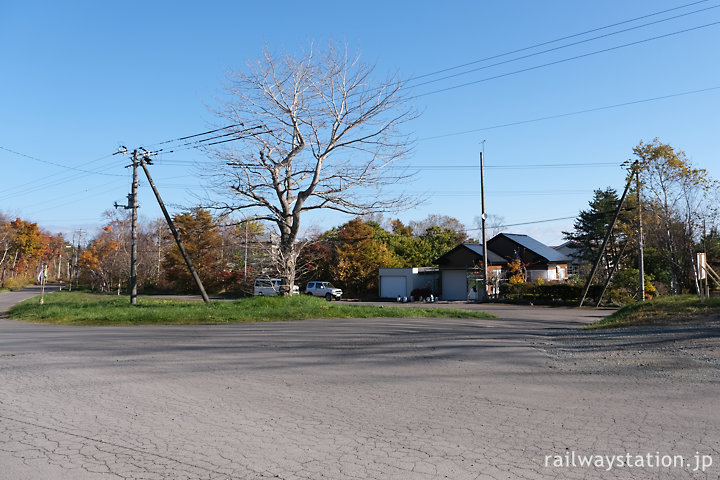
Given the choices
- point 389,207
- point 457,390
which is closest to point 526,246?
point 389,207

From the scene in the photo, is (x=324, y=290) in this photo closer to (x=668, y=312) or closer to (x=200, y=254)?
(x=200, y=254)

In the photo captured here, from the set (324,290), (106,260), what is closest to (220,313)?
(324,290)

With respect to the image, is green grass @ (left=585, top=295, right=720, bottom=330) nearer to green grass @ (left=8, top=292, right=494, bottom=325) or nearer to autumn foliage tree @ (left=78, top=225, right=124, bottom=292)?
green grass @ (left=8, top=292, right=494, bottom=325)

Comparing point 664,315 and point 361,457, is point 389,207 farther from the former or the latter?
point 361,457

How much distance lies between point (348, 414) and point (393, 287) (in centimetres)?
3895

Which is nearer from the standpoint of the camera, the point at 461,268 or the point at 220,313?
the point at 220,313

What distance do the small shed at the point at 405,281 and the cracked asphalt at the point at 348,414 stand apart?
3306 cm

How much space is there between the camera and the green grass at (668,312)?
13867 millimetres

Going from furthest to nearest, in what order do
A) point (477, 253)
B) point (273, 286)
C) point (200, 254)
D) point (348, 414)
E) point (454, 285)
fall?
1. point (200, 254)
2. point (454, 285)
3. point (477, 253)
4. point (273, 286)
5. point (348, 414)

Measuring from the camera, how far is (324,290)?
45000 mm

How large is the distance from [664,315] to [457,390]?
10356 mm

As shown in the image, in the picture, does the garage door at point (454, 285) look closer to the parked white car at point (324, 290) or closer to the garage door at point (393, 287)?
the garage door at point (393, 287)

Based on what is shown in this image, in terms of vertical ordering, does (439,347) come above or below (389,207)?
below

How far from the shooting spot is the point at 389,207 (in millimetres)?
22875
